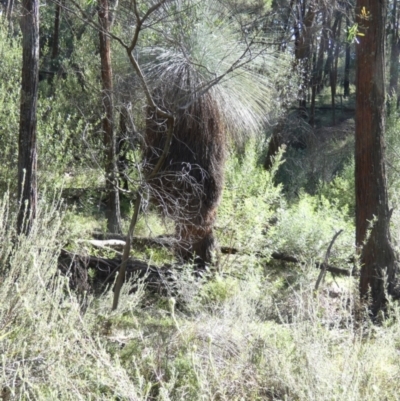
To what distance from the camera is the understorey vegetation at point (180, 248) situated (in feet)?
7.91

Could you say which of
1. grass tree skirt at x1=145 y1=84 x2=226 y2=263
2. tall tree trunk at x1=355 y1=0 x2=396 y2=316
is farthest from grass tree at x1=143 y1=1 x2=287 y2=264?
tall tree trunk at x1=355 y1=0 x2=396 y2=316

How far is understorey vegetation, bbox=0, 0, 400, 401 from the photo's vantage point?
2412 millimetres

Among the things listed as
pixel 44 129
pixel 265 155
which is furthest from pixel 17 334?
pixel 265 155

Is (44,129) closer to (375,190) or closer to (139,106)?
(139,106)

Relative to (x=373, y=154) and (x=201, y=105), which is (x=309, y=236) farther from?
(x=201, y=105)

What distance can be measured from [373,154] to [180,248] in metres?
2.32

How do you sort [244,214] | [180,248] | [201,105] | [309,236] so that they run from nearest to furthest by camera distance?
1. [201,105]
2. [180,248]
3. [244,214]
4. [309,236]

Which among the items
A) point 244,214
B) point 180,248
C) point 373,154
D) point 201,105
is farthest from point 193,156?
point 373,154

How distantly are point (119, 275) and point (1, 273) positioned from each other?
2.95 ft

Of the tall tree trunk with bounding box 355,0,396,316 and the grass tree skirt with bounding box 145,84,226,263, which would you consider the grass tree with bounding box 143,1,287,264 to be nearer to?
the grass tree skirt with bounding box 145,84,226,263

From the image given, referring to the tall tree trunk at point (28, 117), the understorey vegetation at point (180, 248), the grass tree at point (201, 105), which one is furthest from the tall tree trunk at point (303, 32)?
the tall tree trunk at point (28, 117)

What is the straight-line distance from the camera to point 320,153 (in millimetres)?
15664

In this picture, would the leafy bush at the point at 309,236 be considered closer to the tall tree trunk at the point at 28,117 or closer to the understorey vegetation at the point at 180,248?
the understorey vegetation at the point at 180,248

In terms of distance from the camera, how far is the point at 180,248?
5266 millimetres
